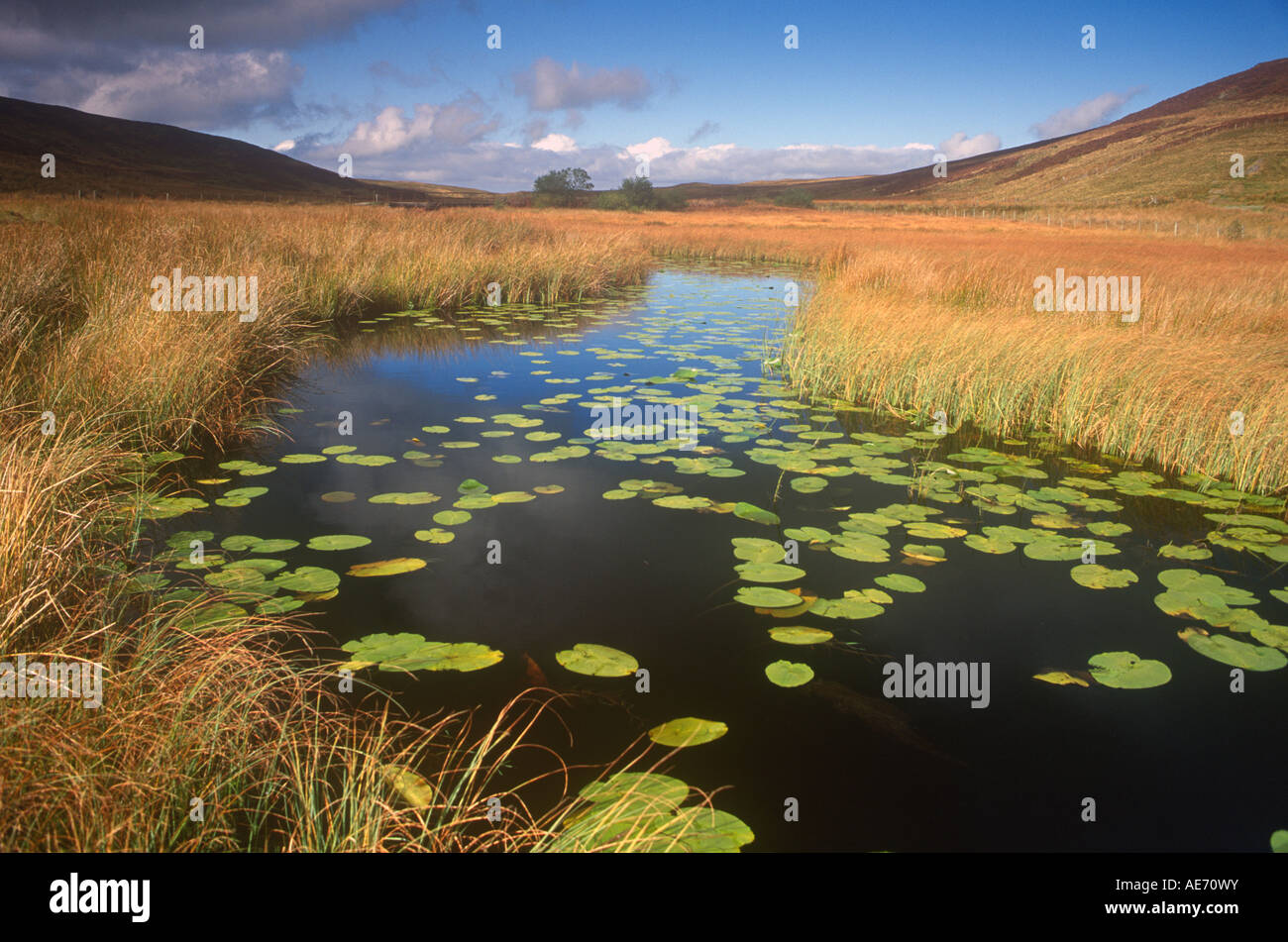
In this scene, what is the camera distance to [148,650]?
195cm

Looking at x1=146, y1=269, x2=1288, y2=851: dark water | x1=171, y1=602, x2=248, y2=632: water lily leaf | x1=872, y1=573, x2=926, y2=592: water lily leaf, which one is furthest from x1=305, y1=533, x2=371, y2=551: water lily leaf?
x1=872, y1=573, x2=926, y2=592: water lily leaf

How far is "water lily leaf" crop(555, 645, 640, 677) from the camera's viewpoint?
2498mm

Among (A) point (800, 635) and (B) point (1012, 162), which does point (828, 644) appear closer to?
(A) point (800, 635)

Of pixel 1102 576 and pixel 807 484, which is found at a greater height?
pixel 807 484

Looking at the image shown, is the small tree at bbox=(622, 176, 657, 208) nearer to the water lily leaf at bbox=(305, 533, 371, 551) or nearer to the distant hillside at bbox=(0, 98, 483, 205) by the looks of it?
the distant hillside at bbox=(0, 98, 483, 205)

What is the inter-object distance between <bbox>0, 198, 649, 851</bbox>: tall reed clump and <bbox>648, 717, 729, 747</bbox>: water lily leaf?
459mm

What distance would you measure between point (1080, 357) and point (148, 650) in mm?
6536

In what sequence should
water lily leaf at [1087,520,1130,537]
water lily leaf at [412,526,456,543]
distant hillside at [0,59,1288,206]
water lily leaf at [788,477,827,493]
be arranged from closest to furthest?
water lily leaf at [412,526,456,543]
water lily leaf at [1087,520,1130,537]
water lily leaf at [788,477,827,493]
distant hillside at [0,59,1288,206]

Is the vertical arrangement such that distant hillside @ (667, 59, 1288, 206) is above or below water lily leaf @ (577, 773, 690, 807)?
above

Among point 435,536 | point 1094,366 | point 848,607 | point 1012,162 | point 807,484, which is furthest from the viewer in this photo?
point 1012,162

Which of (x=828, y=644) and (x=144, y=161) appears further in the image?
(x=144, y=161)

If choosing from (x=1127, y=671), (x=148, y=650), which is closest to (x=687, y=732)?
(x=148, y=650)

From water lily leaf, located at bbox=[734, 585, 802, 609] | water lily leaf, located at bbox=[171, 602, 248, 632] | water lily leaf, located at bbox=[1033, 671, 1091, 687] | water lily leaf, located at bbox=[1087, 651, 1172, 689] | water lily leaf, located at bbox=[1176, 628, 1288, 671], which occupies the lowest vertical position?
water lily leaf, located at bbox=[1033, 671, 1091, 687]

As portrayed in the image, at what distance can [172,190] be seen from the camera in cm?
3962
